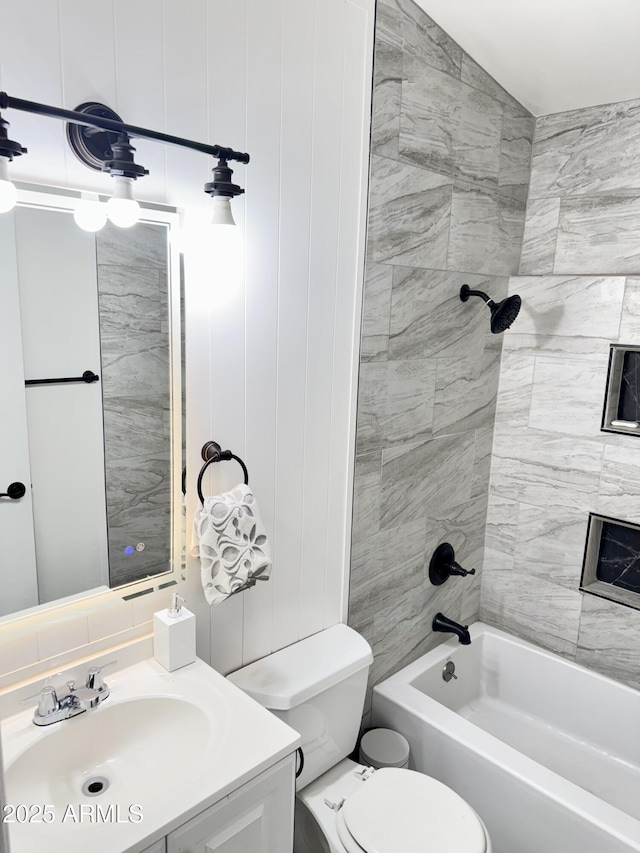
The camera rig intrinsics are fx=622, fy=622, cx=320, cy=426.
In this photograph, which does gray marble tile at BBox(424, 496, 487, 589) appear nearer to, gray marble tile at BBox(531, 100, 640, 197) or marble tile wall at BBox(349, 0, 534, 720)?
marble tile wall at BBox(349, 0, 534, 720)

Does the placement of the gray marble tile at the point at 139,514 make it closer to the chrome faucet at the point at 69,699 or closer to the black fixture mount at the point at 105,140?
the chrome faucet at the point at 69,699

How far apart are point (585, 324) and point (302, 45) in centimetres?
145

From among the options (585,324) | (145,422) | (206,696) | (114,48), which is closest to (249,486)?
(145,422)

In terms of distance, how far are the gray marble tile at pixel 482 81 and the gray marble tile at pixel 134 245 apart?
4.42 ft

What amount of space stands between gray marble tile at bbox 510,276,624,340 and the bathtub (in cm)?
134

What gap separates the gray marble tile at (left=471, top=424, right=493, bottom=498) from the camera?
2627 mm

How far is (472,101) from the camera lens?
219 centimetres

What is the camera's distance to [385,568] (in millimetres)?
2254

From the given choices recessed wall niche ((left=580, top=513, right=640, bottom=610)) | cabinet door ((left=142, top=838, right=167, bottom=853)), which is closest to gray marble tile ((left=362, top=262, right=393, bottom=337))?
recessed wall niche ((left=580, top=513, right=640, bottom=610))

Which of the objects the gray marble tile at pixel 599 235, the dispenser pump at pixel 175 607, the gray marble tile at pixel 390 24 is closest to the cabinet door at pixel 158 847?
the dispenser pump at pixel 175 607

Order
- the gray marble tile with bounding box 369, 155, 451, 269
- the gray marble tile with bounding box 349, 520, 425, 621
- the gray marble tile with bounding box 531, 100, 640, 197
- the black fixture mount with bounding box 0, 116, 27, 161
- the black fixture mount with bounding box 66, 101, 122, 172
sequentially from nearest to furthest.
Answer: the black fixture mount with bounding box 0, 116, 27, 161 → the black fixture mount with bounding box 66, 101, 122, 172 → the gray marble tile with bounding box 369, 155, 451, 269 → the gray marble tile with bounding box 349, 520, 425, 621 → the gray marble tile with bounding box 531, 100, 640, 197

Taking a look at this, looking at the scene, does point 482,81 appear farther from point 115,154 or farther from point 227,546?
point 227,546

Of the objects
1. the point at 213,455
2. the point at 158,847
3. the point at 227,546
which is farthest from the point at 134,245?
the point at 158,847

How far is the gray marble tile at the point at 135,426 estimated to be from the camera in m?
1.44
